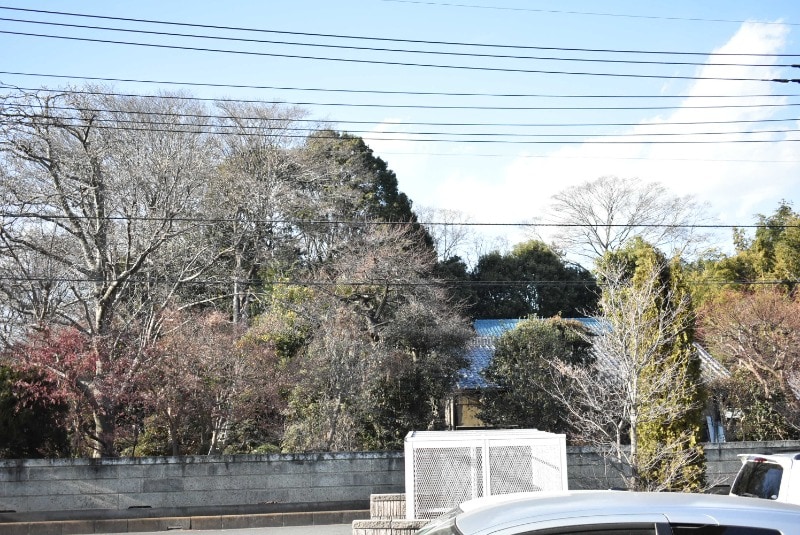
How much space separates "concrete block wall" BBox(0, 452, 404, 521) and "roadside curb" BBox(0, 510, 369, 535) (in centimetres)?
38

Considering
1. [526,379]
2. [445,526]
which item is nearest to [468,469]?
[445,526]

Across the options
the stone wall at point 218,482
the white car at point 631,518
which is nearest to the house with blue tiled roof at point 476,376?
the stone wall at point 218,482

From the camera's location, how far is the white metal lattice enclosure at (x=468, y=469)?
11.1 metres

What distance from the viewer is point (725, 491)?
57.2ft

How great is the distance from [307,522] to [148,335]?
6.09 meters

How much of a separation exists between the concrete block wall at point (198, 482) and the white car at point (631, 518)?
13686mm

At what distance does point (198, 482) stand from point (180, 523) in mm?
931

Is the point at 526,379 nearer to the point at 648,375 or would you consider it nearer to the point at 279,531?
the point at 648,375

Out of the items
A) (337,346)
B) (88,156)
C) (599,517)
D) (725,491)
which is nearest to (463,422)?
(337,346)

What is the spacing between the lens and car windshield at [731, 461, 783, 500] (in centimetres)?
805

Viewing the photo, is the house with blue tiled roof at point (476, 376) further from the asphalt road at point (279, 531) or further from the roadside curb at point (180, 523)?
the roadside curb at point (180, 523)

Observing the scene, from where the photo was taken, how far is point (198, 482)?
16.6 metres

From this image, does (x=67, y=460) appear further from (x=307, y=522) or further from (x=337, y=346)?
(x=337, y=346)

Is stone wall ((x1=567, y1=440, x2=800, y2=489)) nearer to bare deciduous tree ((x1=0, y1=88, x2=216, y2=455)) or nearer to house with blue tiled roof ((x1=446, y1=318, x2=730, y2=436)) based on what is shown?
Result: house with blue tiled roof ((x1=446, y1=318, x2=730, y2=436))
